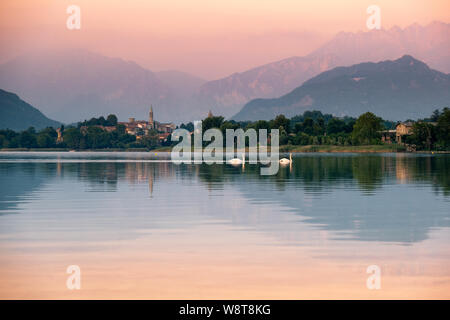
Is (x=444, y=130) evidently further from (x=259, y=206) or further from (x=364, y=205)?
(x=259, y=206)

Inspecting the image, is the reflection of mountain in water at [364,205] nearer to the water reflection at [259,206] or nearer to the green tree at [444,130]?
the water reflection at [259,206]

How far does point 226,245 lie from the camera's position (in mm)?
19656

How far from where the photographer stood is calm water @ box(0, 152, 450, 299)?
46.7ft

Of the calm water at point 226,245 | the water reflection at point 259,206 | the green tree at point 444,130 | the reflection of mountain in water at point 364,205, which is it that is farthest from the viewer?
the green tree at point 444,130

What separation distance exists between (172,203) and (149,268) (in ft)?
56.2

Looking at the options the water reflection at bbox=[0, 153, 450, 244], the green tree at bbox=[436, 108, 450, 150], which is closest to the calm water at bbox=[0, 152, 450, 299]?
the water reflection at bbox=[0, 153, 450, 244]

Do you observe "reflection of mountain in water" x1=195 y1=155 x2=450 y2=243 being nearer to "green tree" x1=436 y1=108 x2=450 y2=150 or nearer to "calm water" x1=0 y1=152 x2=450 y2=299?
"calm water" x1=0 y1=152 x2=450 y2=299

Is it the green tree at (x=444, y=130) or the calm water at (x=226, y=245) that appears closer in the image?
the calm water at (x=226, y=245)

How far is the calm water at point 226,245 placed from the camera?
46.7ft

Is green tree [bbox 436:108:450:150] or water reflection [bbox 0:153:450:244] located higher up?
green tree [bbox 436:108:450:150]

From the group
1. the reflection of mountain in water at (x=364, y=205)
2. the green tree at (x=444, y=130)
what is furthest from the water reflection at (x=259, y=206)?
the green tree at (x=444, y=130)

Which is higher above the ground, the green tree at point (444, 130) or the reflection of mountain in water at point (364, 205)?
the green tree at point (444, 130)

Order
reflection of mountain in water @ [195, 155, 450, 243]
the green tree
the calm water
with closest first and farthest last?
the calm water → reflection of mountain in water @ [195, 155, 450, 243] → the green tree
